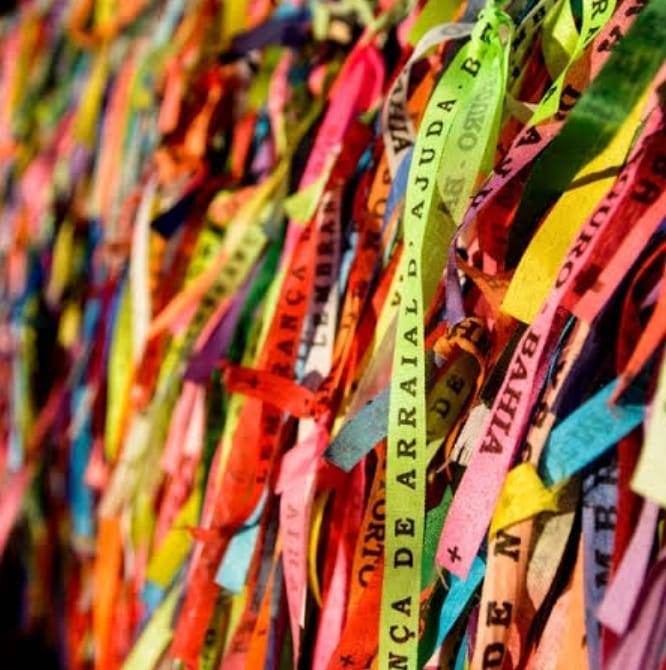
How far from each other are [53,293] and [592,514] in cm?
72

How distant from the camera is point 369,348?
0.51 meters

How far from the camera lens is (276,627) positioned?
496 mm

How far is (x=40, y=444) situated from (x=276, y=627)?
490 millimetres

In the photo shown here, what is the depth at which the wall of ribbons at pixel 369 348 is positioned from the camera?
0.37 metres

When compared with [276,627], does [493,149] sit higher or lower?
higher

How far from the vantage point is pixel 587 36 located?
1.47 feet

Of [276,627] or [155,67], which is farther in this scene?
[155,67]

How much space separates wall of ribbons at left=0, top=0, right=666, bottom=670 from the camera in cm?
37

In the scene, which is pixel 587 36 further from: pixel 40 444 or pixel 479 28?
pixel 40 444

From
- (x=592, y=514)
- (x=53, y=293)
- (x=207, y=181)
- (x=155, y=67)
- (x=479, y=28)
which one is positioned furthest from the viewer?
(x=53, y=293)

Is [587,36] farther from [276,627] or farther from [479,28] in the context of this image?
[276,627]

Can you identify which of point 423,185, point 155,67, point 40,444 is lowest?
point 40,444

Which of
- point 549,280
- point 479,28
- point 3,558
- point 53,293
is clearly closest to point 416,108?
point 479,28

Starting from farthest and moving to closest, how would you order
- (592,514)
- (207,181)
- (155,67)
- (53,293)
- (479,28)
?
(53,293) → (155,67) → (207,181) → (479,28) → (592,514)
